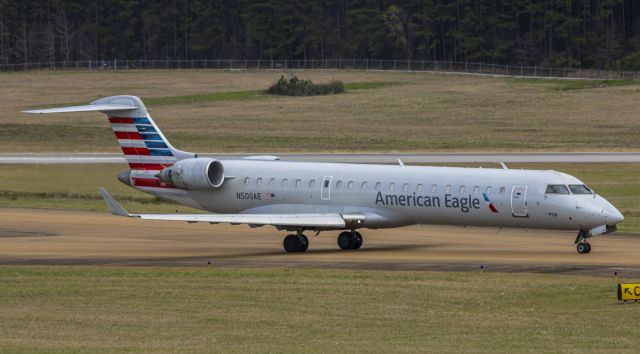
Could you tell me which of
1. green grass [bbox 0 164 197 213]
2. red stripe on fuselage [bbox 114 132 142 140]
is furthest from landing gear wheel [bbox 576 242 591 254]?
green grass [bbox 0 164 197 213]

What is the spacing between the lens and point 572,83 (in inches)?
5054

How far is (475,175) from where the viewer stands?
3850 cm

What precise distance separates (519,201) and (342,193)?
603 centimetres

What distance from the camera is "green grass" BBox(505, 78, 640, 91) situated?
124 meters

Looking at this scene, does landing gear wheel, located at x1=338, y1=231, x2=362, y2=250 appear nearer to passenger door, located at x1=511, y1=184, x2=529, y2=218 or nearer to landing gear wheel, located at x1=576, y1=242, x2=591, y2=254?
passenger door, located at x1=511, y1=184, x2=529, y2=218

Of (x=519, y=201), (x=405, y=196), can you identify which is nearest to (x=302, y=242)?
(x=405, y=196)

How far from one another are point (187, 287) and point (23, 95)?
102 metres

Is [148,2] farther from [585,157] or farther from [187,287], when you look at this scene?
[187,287]

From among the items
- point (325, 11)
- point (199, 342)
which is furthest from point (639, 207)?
point (325, 11)

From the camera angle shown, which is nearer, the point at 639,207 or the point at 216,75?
the point at 639,207

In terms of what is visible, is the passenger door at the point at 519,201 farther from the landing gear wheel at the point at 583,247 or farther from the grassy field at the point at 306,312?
the grassy field at the point at 306,312

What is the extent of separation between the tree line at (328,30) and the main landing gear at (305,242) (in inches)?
3922

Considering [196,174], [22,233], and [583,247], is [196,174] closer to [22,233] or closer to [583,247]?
[22,233]

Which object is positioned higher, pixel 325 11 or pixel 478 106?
pixel 325 11
